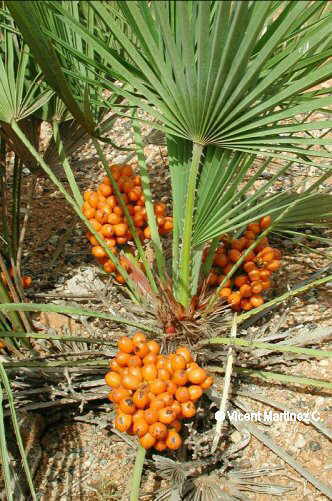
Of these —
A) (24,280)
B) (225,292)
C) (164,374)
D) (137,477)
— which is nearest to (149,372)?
(164,374)

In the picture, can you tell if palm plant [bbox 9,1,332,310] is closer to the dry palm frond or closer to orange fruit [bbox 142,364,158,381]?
orange fruit [bbox 142,364,158,381]

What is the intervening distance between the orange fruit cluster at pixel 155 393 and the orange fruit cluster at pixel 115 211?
50 cm

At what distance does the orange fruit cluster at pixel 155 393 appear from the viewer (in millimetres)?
1457

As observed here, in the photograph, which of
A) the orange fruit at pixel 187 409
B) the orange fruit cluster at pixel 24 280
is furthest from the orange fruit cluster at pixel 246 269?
the orange fruit cluster at pixel 24 280

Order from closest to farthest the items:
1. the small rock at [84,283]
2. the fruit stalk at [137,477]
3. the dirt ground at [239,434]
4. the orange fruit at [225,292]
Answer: the fruit stalk at [137,477]
the dirt ground at [239,434]
the orange fruit at [225,292]
the small rock at [84,283]

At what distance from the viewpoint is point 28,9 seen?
138 cm

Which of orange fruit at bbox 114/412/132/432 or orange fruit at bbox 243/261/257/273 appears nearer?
orange fruit at bbox 114/412/132/432

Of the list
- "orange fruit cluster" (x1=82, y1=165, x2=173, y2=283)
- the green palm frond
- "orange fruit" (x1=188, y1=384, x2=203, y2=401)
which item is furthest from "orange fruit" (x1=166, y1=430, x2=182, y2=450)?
the green palm frond

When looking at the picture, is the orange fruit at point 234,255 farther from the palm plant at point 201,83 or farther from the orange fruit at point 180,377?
the orange fruit at point 180,377

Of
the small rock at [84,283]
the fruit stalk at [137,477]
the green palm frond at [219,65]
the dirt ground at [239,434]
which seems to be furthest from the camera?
the small rock at [84,283]

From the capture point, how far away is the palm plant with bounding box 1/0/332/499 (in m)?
1.28

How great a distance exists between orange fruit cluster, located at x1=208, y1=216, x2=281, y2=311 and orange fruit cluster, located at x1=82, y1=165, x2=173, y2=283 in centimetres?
26

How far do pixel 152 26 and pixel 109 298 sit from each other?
983mm

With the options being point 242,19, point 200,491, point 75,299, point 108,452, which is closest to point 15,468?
point 108,452
